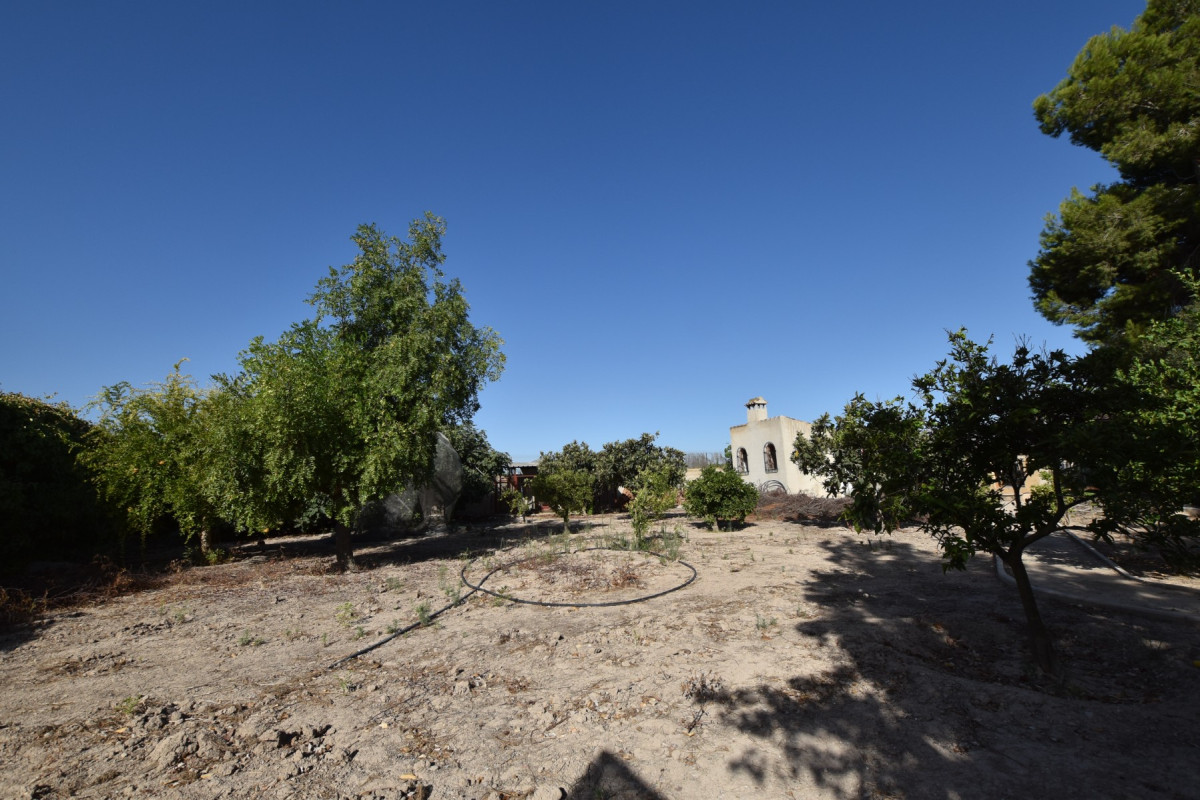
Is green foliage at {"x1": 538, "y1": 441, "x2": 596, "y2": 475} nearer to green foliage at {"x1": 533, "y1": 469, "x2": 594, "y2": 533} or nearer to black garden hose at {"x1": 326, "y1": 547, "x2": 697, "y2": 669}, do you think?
green foliage at {"x1": 533, "y1": 469, "x2": 594, "y2": 533}

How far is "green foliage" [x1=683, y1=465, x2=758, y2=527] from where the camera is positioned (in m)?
13.9

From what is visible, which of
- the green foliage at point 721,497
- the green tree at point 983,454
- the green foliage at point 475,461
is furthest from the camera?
the green foliage at point 475,461

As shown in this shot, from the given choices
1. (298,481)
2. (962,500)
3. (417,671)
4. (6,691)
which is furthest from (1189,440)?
(298,481)

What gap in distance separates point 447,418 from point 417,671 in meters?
12.7

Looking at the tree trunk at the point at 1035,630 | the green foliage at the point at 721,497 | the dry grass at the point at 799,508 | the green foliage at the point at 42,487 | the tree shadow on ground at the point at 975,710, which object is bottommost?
the tree shadow on ground at the point at 975,710

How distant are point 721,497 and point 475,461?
10719 millimetres

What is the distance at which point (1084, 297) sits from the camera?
11742mm

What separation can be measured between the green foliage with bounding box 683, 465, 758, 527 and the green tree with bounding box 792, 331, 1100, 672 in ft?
29.1

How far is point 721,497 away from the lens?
1387cm

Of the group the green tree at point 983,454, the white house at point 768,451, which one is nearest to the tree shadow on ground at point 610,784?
the green tree at point 983,454

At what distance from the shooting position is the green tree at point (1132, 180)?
33.9 ft

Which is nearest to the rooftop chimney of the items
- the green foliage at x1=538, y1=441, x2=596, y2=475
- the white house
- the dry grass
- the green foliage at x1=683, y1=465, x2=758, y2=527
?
the white house

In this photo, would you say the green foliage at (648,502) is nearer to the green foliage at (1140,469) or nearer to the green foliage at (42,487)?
the green foliage at (1140,469)

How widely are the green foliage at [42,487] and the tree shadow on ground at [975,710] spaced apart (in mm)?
12047
